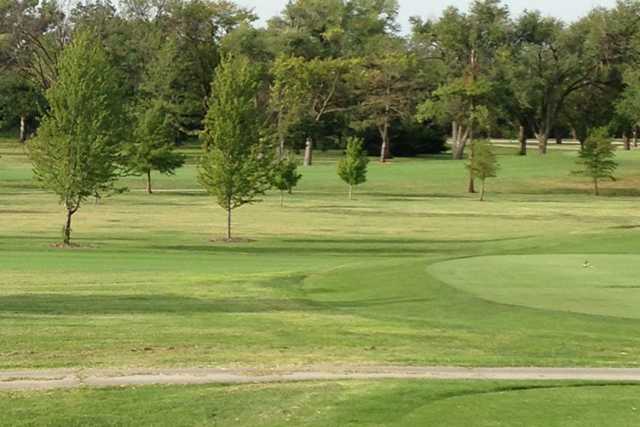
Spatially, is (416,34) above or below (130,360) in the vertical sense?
above

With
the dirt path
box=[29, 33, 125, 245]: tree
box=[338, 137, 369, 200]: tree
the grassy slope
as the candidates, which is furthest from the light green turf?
box=[338, 137, 369, 200]: tree

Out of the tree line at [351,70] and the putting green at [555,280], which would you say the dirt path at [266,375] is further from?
the tree line at [351,70]

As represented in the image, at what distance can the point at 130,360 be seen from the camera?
43.5ft

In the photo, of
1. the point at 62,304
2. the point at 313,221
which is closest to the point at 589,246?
the point at 62,304

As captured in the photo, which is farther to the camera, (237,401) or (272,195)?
(272,195)

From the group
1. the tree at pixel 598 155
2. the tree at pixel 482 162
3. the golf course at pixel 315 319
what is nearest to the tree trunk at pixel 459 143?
the tree at pixel 598 155

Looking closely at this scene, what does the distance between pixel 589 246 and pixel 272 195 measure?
52954mm

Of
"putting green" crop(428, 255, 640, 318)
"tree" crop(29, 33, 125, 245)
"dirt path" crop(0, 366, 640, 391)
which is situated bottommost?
"putting green" crop(428, 255, 640, 318)

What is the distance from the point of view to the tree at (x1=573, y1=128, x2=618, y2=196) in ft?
289

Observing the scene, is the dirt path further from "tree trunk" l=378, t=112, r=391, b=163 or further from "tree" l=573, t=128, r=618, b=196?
"tree trunk" l=378, t=112, r=391, b=163

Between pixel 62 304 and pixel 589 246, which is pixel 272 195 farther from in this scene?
pixel 62 304

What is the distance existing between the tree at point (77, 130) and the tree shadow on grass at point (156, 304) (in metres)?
21.8

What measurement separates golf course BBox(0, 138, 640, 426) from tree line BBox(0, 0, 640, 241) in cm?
4254

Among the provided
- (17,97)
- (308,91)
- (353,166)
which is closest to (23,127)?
(17,97)
